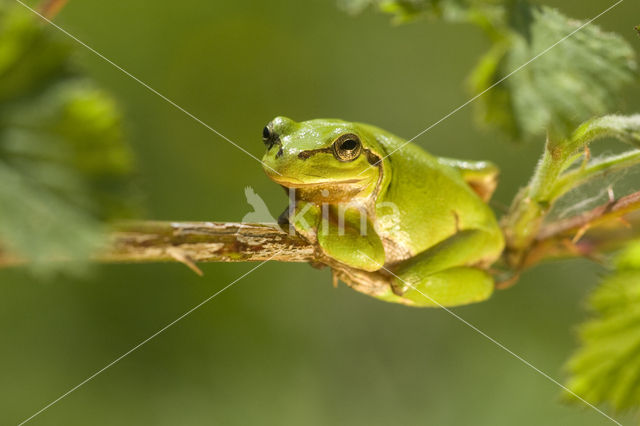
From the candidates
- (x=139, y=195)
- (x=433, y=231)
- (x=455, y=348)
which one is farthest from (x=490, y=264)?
(x=455, y=348)

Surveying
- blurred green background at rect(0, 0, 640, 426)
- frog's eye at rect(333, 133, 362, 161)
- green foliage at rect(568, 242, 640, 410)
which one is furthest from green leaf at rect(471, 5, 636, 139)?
blurred green background at rect(0, 0, 640, 426)

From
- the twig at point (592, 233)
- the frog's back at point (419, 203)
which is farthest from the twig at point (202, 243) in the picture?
the twig at point (592, 233)

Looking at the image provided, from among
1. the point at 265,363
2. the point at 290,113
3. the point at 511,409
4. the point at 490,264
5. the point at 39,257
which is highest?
the point at 290,113

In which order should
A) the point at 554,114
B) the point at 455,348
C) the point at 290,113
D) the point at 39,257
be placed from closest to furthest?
the point at 39,257, the point at 554,114, the point at 290,113, the point at 455,348

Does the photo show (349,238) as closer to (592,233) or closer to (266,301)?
(592,233)

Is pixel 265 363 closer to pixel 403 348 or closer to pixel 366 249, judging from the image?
pixel 403 348

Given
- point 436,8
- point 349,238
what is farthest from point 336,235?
point 436,8

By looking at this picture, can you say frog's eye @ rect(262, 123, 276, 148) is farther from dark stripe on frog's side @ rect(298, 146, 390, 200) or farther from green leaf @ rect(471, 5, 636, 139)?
green leaf @ rect(471, 5, 636, 139)

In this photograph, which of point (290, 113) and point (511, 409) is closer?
point (290, 113)

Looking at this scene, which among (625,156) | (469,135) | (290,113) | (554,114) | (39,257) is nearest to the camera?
(39,257)
